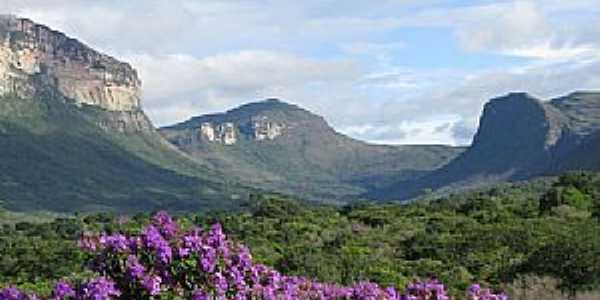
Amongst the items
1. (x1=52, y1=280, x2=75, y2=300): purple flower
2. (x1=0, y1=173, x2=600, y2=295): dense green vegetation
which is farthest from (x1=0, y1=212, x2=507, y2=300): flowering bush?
(x1=0, y1=173, x2=600, y2=295): dense green vegetation

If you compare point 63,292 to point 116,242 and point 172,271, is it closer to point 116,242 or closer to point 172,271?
point 116,242

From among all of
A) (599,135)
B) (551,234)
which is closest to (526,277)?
(551,234)

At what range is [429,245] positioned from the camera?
42.0 metres

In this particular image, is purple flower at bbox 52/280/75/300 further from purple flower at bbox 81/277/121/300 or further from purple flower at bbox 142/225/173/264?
purple flower at bbox 142/225/173/264

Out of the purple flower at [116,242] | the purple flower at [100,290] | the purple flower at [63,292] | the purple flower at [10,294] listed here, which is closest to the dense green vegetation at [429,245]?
the purple flower at [10,294]

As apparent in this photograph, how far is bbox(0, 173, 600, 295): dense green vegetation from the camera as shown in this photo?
28672 mm

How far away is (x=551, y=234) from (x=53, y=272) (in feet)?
65.1

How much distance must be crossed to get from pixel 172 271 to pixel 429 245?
35352 millimetres

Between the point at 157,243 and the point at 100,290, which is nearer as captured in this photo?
the point at 100,290

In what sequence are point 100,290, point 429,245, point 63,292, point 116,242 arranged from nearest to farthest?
point 100,290, point 63,292, point 116,242, point 429,245

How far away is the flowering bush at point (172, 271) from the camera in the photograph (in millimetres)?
7227

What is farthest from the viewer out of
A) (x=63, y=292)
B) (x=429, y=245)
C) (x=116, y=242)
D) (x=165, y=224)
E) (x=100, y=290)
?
(x=429, y=245)

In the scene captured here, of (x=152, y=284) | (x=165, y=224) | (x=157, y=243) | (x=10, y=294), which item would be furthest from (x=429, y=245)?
(x=152, y=284)

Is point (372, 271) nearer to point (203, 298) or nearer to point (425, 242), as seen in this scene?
point (425, 242)
